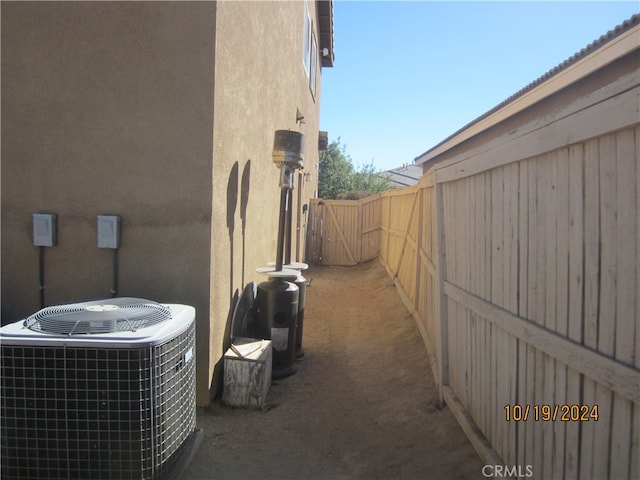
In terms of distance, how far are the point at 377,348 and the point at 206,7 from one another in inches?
175

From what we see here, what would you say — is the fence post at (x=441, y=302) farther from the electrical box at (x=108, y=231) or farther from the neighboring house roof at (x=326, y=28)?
the neighboring house roof at (x=326, y=28)

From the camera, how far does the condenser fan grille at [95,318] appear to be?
258cm

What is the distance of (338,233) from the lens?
15422 mm

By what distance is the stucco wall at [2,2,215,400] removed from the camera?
13.1 feet

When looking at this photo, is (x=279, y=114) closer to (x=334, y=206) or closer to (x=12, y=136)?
(x=12, y=136)

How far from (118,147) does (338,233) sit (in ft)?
38.2

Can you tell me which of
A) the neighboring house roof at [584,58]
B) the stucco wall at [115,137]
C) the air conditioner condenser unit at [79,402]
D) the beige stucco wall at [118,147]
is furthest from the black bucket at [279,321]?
the neighboring house roof at [584,58]

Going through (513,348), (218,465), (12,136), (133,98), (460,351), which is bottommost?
(218,465)

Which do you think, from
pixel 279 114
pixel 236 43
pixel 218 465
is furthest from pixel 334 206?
pixel 218 465

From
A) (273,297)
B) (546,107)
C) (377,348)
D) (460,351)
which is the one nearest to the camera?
(460,351)

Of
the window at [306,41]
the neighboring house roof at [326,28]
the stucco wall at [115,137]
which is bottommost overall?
the stucco wall at [115,137]

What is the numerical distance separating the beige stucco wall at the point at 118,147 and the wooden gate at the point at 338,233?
11.0m

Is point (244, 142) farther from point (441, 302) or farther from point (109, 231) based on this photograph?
point (441, 302)

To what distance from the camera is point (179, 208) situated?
4.02m
